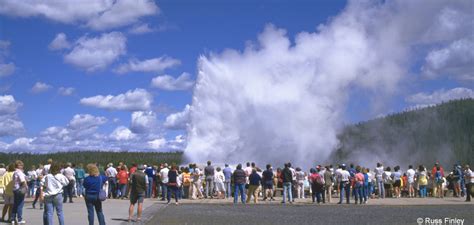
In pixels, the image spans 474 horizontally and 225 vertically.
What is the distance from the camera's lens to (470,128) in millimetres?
122625

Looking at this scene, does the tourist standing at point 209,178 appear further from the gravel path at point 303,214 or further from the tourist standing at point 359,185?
the tourist standing at point 359,185

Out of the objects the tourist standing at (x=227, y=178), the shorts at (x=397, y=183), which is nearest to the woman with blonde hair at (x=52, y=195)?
the tourist standing at (x=227, y=178)

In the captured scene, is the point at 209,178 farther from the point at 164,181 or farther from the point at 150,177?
the point at 150,177

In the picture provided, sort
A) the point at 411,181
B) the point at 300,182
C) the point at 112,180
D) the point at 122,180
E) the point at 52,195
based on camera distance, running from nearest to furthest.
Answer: the point at 52,195 → the point at 122,180 → the point at 112,180 → the point at 300,182 → the point at 411,181

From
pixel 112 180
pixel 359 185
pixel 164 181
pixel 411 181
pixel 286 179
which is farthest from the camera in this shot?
pixel 411 181

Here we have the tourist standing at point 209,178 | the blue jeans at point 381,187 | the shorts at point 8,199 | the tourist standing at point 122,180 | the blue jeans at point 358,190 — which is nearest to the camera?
the shorts at point 8,199

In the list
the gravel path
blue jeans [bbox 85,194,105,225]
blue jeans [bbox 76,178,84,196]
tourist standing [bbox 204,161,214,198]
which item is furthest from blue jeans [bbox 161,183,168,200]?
blue jeans [bbox 85,194,105,225]

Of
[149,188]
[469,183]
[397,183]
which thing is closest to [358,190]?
[397,183]

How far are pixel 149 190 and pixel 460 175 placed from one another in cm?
1641

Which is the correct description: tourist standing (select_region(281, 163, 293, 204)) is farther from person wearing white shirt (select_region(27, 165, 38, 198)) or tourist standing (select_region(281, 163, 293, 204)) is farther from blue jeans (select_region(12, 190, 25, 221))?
blue jeans (select_region(12, 190, 25, 221))

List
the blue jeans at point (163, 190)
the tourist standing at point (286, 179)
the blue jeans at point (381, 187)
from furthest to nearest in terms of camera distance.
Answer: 1. the blue jeans at point (381, 187)
2. the blue jeans at point (163, 190)
3. the tourist standing at point (286, 179)

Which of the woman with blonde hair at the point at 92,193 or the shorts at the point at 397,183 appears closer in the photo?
the woman with blonde hair at the point at 92,193

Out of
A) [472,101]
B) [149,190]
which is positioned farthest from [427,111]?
[149,190]

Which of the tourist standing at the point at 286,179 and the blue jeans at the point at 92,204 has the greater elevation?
the tourist standing at the point at 286,179
